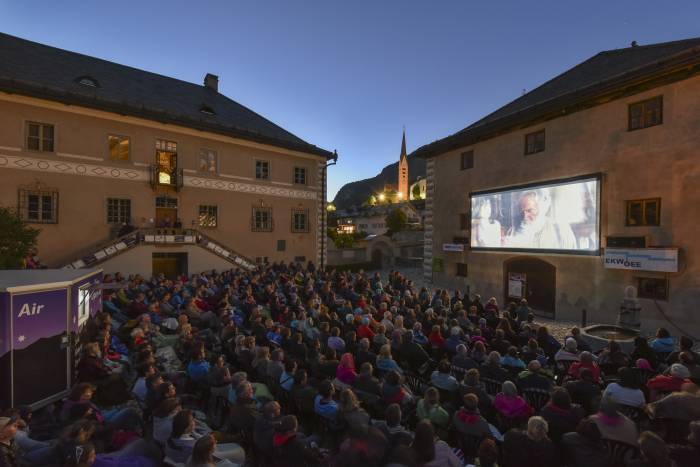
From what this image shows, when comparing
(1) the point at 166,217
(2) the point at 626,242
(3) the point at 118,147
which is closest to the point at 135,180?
(3) the point at 118,147

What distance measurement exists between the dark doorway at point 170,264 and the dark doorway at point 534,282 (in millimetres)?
17884

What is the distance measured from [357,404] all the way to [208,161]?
2067 centimetres

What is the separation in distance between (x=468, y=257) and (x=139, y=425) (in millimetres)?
18448

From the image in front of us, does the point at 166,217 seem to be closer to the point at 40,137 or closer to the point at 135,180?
the point at 135,180

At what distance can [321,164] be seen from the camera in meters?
27.5

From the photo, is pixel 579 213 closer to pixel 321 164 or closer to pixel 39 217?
pixel 321 164

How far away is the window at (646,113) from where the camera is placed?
13.1 m

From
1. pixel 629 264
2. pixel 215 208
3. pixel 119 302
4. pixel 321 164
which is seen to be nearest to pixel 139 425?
pixel 119 302

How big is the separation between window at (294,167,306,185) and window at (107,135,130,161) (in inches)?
423

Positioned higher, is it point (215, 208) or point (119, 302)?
point (215, 208)

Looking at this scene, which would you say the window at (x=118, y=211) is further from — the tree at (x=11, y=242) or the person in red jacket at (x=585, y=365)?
the person in red jacket at (x=585, y=365)

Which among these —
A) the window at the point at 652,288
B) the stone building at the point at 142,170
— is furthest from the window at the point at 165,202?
the window at the point at 652,288

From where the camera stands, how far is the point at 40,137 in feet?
55.1

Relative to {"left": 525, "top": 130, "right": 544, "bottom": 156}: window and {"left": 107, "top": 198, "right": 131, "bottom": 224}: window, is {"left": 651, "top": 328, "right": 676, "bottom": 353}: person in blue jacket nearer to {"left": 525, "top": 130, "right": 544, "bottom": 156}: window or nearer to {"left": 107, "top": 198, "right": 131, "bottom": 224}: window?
{"left": 525, "top": 130, "right": 544, "bottom": 156}: window
